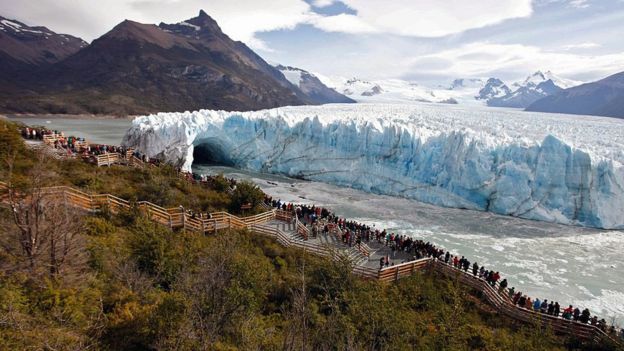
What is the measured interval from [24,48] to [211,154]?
18359 cm

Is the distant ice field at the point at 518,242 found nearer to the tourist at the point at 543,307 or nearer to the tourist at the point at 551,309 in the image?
the tourist at the point at 543,307

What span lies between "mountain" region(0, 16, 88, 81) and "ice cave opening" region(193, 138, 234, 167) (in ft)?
434

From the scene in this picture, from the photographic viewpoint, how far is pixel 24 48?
16950 cm

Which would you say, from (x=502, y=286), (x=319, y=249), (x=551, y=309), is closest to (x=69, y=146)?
(x=319, y=249)

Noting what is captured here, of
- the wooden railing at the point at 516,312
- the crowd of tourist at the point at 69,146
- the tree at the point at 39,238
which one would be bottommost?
the wooden railing at the point at 516,312

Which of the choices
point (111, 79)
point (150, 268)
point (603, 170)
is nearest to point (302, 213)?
point (150, 268)

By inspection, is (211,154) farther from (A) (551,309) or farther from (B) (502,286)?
(A) (551,309)

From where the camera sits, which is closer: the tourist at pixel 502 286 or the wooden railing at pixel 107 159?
the tourist at pixel 502 286

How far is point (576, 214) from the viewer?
23.8 m

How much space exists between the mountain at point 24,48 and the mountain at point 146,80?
75.9 ft

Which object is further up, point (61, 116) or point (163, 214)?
point (61, 116)

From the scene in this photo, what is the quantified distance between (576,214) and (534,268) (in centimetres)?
1000

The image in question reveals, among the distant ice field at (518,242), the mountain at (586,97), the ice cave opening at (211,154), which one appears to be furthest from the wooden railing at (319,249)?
the mountain at (586,97)

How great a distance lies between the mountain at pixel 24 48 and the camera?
147m
